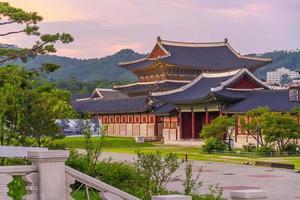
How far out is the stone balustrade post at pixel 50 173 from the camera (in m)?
8.48

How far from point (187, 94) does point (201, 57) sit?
611 inches

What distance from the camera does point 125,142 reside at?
58.8 metres

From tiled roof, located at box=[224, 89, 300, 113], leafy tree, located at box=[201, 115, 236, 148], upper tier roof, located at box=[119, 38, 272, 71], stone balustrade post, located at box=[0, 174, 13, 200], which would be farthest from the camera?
upper tier roof, located at box=[119, 38, 272, 71]

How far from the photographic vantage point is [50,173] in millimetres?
8586

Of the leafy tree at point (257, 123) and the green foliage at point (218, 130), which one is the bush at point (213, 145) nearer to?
the green foliage at point (218, 130)

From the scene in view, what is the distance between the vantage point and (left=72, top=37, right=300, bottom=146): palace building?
51.1 m

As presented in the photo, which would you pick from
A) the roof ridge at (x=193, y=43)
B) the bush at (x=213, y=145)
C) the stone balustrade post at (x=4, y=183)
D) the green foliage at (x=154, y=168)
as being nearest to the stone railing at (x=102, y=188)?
the stone balustrade post at (x=4, y=183)

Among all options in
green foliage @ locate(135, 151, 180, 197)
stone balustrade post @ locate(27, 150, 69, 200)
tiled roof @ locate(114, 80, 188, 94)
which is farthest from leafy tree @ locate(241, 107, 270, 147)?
stone balustrade post @ locate(27, 150, 69, 200)

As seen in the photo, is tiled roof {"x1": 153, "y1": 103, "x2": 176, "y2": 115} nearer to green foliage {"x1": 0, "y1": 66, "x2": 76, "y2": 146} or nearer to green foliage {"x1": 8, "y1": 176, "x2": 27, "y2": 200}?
green foliage {"x1": 0, "y1": 66, "x2": 76, "y2": 146}

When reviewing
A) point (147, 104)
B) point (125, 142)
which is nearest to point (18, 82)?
point (125, 142)

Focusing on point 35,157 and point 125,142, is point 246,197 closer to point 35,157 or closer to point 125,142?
point 35,157

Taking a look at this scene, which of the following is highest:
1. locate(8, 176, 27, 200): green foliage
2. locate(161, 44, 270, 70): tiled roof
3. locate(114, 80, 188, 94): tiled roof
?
locate(161, 44, 270, 70): tiled roof

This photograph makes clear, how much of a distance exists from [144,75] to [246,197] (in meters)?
69.4

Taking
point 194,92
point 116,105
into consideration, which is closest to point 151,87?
point 116,105
